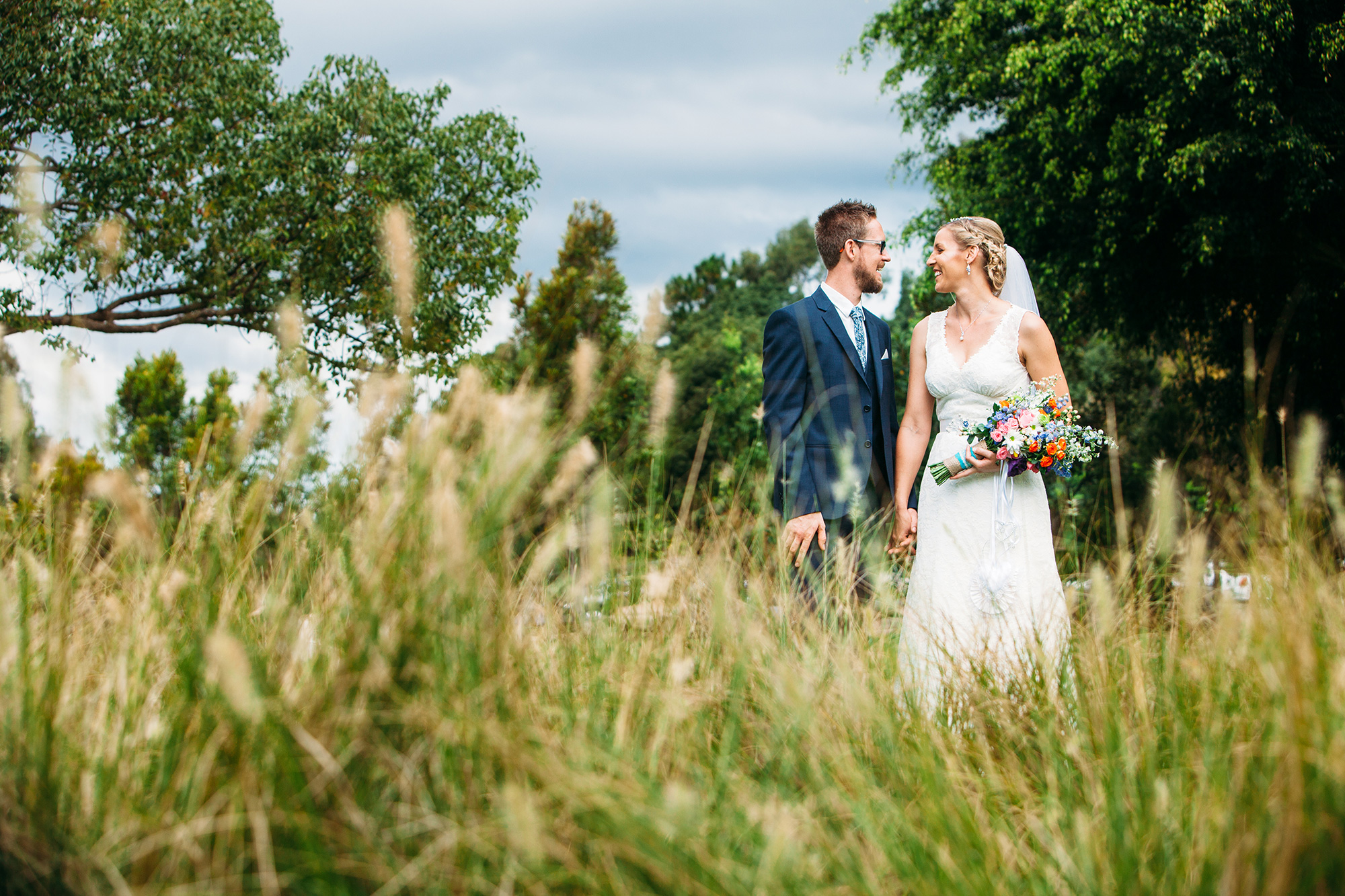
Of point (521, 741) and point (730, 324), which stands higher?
point (730, 324)

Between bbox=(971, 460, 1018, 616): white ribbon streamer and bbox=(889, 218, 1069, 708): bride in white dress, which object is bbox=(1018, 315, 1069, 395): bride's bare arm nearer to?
bbox=(889, 218, 1069, 708): bride in white dress

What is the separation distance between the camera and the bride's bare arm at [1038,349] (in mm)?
3656

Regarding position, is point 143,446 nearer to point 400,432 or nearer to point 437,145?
point 437,145

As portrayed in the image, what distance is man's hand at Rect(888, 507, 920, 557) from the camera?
399 cm

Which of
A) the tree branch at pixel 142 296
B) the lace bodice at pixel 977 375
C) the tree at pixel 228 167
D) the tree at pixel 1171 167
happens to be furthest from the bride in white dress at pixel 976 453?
the tree branch at pixel 142 296

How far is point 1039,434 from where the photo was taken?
134 inches

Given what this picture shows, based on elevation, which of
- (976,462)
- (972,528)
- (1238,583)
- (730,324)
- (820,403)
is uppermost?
(730,324)

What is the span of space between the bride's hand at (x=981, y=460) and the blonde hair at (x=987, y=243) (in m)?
0.71

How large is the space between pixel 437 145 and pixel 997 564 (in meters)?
12.9

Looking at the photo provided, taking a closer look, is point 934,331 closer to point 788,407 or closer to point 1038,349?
point 1038,349

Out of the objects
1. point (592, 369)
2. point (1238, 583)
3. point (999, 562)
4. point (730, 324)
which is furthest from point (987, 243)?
point (730, 324)

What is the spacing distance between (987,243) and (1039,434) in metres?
0.88

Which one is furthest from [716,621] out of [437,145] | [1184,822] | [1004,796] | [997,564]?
[437,145]

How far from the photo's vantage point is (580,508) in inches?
98.0
